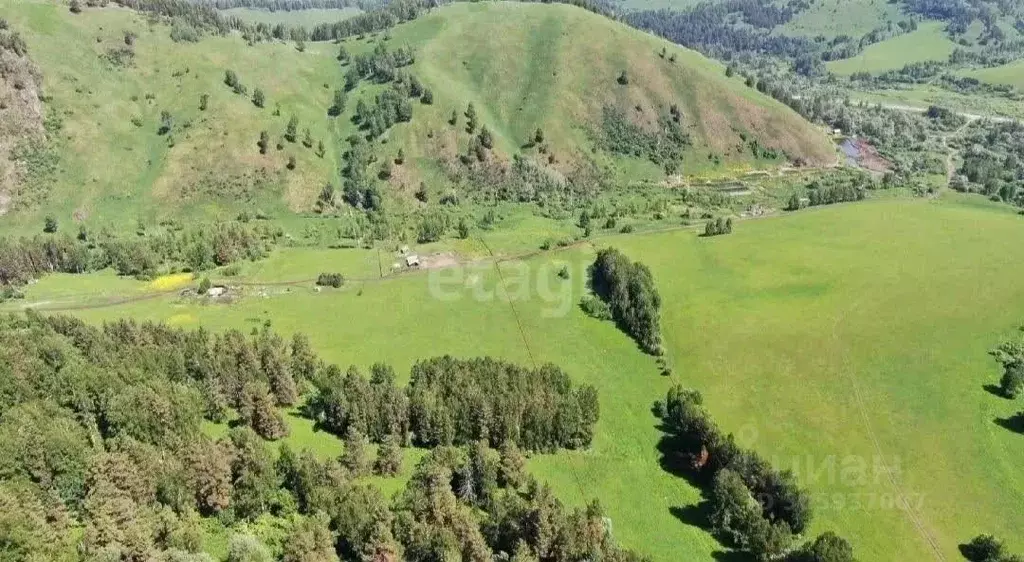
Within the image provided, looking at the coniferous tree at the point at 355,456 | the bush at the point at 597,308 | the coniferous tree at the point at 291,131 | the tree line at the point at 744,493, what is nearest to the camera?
the tree line at the point at 744,493

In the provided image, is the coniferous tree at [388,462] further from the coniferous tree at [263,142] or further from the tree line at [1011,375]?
the coniferous tree at [263,142]

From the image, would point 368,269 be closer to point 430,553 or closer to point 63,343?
point 63,343

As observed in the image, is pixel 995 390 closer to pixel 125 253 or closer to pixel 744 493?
pixel 744 493

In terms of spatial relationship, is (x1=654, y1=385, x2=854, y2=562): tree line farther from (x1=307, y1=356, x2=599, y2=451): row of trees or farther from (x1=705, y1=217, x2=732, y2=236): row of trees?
(x1=705, y1=217, x2=732, y2=236): row of trees

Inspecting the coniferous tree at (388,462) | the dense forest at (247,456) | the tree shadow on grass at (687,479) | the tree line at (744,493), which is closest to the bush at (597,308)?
the dense forest at (247,456)

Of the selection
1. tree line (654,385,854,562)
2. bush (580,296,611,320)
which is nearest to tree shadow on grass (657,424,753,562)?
tree line (654,385,854,562)
